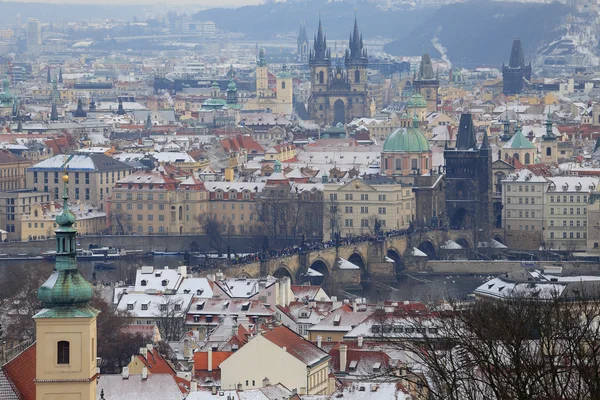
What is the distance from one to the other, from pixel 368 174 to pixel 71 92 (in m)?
91.2

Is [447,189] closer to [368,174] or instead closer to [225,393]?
[368,174]

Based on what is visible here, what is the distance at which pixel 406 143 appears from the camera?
9544 cm

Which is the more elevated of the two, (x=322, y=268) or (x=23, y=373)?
(x=23, y=373)

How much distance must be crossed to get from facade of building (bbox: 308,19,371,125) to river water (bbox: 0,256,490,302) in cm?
6678

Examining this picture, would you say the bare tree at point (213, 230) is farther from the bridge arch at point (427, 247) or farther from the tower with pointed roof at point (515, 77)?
the tower with pointed roof at point (515, 77)

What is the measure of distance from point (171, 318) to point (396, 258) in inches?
1180

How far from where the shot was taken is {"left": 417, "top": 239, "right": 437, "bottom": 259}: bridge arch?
86562 mm

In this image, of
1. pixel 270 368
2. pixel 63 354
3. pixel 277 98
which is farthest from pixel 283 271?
pixel 277 98

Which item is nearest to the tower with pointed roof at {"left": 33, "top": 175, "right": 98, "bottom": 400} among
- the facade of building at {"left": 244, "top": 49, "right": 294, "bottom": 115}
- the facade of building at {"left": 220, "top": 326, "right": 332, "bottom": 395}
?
the facade of building at {"left": 220, "top": 326, "right": 332, "bottom": 395}

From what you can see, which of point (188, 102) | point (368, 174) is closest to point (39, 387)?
point (368, 174)

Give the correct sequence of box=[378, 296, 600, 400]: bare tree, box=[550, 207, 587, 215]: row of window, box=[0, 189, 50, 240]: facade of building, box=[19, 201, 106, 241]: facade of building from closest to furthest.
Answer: box=[378, 296, 600, 400]: bare tree → box=[550, 207, 587, 215]: row of window → box=[19, 201, 106, 241]: facade of building → box=[0, 189, 50, 240]: facade of building

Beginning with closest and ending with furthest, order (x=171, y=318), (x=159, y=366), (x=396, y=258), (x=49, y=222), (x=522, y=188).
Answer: (x=159, y=366), (x=171, y=318), (x=396, y=258), (x=49, y=222), (x=522, y=188)

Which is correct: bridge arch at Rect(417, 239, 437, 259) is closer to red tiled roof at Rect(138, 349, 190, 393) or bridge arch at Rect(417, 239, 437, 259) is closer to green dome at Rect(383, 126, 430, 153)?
green dome at Rect(383, 126, 430, 153)

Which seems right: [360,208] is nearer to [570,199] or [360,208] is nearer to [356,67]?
[570,199]
